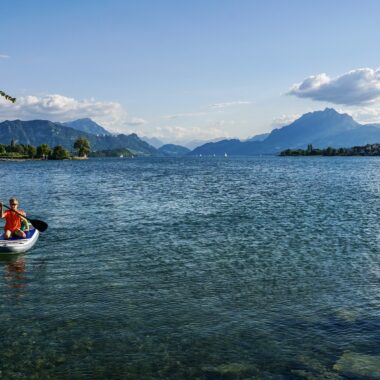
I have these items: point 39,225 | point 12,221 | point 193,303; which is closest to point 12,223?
point 12,221

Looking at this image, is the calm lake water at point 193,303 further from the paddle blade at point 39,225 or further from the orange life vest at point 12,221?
the orange life vest at point 12,221

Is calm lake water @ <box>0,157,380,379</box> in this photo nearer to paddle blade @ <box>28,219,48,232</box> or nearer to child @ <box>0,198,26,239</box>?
paddle blade @ <box>28,219,48,232</box>

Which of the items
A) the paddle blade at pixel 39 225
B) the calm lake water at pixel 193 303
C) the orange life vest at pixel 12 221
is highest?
the orange life vest at pixel 12 221

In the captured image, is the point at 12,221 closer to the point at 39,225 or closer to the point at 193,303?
the point at 39,225

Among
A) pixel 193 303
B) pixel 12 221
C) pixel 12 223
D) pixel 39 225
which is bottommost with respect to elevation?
pixel 193 303

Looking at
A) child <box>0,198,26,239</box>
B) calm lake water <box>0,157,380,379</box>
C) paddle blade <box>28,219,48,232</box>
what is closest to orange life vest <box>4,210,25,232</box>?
child <box>0,198,26,239</box>

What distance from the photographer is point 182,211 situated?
48.4 metres

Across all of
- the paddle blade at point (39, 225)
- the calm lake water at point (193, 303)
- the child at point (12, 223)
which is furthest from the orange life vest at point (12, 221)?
the paddle blade at point (39, 225)

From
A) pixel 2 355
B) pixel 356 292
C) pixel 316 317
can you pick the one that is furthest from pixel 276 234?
pixel 2 355

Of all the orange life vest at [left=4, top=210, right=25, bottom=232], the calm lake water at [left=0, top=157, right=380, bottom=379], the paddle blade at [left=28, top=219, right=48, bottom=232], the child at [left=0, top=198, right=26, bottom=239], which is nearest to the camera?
the calm lake water at [left=0, top=157, right=380, bottom=379]

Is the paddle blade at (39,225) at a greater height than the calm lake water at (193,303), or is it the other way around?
the paddle blade at (39,225)

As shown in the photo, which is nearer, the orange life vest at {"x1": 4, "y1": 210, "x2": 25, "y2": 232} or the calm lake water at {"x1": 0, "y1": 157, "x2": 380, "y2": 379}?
the calm lake water at {"x1": 0, "y1": 157, "x2": 380, "y2": 379}

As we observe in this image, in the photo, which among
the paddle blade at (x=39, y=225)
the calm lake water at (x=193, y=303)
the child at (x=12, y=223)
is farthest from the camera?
the paddle blade at (x=39, y=225)

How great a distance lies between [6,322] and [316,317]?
12636mm
